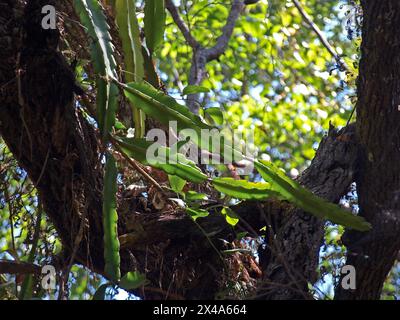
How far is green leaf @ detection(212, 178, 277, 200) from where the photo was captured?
234 cm

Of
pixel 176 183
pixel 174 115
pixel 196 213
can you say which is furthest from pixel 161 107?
pixel 196 213

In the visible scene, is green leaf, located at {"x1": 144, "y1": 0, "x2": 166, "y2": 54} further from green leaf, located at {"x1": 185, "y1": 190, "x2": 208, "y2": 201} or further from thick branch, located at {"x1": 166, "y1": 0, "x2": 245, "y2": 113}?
thick branch, located at {"x1": 166, "y1": 0, "x2": 245, "y2": 113}

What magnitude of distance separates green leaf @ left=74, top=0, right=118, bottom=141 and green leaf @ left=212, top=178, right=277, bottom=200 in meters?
0.39

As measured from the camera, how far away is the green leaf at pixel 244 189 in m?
2.34

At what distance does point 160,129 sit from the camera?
2.86 meters

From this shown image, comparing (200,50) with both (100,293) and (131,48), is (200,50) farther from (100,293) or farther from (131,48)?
(100,293)

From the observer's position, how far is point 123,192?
2.79 m

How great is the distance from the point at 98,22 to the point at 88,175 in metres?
0.51

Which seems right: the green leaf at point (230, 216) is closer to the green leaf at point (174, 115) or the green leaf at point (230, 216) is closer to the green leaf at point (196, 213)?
the green leaf at point (196, 213)

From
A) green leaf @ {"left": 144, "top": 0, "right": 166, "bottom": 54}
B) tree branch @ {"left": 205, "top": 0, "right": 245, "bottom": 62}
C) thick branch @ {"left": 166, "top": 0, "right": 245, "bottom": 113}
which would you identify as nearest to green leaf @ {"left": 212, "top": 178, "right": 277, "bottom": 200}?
green leaf @ {"left": 144, "top": 0, "right": 166, "bottom": 54}

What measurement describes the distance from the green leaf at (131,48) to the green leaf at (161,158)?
0.40ft

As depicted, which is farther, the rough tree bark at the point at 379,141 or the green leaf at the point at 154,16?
the green leaf at the point at 154,16

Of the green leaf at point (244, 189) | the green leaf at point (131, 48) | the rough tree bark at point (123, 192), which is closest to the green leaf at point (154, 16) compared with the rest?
the green leaf at point (131, 48)
